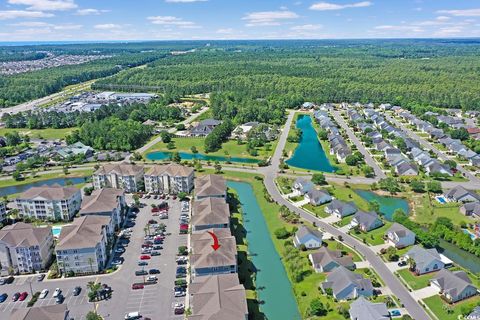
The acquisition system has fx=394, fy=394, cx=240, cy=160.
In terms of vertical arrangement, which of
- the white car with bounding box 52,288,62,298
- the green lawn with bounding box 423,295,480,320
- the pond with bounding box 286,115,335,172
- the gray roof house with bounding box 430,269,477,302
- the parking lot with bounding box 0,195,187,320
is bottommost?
the pond with bounding box 286,115,335,172

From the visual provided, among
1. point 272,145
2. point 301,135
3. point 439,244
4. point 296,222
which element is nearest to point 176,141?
point 272,145

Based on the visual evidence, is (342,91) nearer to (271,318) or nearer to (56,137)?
(56,137)

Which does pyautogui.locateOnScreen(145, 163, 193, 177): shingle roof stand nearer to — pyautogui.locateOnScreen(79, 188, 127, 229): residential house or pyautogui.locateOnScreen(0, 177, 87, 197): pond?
pyautogui.locateOnScreen(79, 188, 127, 229): residential house

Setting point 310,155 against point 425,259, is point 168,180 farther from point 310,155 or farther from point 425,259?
point 425,259

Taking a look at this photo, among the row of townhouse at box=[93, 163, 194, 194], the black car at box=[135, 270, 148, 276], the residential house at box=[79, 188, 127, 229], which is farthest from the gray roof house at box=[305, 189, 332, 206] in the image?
the residential house at box=[79, 188, 127, 229]

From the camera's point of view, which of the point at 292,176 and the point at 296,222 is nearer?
the point at 296,222

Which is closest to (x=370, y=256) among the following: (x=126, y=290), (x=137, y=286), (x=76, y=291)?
(x=137, y=286)
